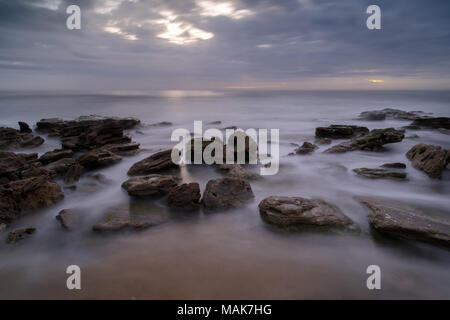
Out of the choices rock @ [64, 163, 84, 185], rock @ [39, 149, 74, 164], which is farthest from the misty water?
rock @ [39, 149, 74, 164]

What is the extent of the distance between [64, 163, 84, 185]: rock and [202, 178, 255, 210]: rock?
3976 mm

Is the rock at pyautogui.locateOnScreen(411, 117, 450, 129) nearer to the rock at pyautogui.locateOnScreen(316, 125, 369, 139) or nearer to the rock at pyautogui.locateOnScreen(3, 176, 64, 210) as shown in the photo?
the rock at pyautogui.locateOnScreen(316, 125, 369, 139)

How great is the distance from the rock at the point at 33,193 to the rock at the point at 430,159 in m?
9.74

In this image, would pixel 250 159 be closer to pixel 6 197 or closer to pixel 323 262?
pixel 323 262

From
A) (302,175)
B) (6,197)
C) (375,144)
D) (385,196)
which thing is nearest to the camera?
(6,197)

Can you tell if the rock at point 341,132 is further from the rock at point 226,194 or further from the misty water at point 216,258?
the rock at point 226,194

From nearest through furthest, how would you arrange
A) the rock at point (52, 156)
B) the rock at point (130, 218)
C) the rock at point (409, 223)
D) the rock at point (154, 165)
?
the rock at point (409, 223)
the rock at point (130, 218)
the rock at point (154, 165)
the rock at point (52, 156)

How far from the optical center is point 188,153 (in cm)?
829

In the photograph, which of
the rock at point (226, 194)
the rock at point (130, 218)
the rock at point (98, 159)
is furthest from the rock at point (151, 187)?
the rock at point (98, 159)

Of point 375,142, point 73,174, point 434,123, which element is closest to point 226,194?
point 73,174

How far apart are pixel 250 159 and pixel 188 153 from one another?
213 centimetres

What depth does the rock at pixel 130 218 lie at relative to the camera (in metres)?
4.52
